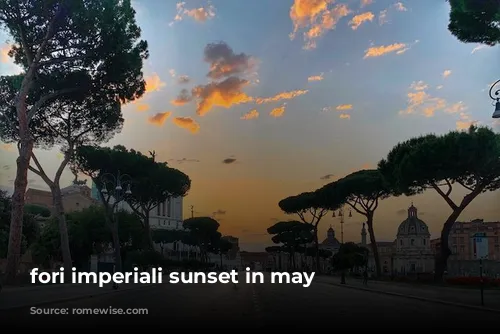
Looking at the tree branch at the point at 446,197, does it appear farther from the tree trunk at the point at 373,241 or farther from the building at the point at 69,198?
the building at the point at 69,198

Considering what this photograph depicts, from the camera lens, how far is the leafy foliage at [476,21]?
22.3 m

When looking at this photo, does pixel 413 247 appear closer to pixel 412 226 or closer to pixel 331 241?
pixel 412 226

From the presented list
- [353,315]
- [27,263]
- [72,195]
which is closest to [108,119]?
[27,263]

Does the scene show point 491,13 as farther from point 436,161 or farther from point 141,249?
point 141,249

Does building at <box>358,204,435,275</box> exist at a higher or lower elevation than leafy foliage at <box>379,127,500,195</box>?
lower


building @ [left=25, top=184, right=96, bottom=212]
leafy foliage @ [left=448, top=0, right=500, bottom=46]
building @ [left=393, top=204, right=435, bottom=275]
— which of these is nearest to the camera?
leafy foliage @ [left=448, top=0, right=500, bottom=46]

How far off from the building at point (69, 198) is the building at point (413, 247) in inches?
2123

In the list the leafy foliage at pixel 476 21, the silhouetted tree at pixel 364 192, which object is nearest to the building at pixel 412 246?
the silhouetted tree at pixel 364 192

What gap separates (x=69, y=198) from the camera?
294ft

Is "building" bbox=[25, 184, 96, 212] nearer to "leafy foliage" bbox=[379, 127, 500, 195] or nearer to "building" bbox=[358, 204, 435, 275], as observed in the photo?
"building" bbox=[358, 204, 435, 275]

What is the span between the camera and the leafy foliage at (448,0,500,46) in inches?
878

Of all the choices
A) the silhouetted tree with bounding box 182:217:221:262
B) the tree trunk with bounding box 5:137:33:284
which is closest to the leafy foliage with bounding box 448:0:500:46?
the tree trunk with bounding box 5:137:33:284

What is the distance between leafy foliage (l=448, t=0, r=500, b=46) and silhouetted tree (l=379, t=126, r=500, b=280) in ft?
44.0

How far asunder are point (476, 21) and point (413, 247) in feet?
293
